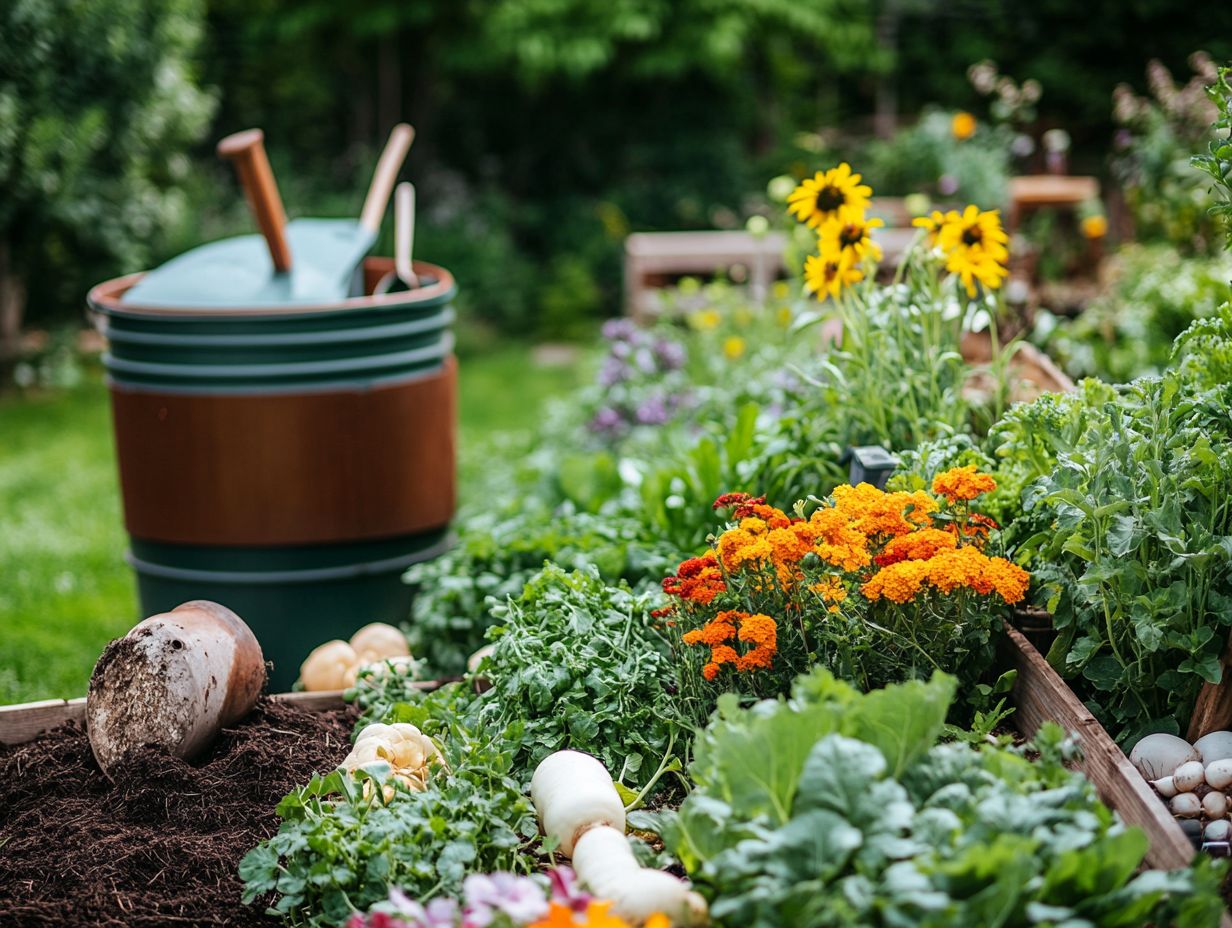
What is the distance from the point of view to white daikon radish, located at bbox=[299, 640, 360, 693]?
9.50ft

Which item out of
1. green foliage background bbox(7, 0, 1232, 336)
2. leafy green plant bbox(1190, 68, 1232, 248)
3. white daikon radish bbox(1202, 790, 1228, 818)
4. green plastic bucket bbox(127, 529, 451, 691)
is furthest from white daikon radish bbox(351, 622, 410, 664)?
green foliage background bbox(7, 0, 1232, 336)

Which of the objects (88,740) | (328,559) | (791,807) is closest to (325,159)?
(328,559)

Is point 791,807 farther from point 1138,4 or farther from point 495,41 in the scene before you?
point 1138,4

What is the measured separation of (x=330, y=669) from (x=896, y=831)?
1.69 metres

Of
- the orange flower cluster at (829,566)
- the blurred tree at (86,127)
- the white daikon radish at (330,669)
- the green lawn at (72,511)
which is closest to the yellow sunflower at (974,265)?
the orange flower cluster at (829,566)

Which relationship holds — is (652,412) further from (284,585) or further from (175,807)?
(175,807)

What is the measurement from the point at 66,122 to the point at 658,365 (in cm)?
360

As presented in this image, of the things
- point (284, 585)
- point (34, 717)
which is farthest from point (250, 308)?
point (34, 717)

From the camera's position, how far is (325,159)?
10234mm

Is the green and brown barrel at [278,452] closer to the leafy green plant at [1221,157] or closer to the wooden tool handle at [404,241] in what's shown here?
the wooden tool handle at [404,241]

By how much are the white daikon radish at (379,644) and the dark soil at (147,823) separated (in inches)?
19.7

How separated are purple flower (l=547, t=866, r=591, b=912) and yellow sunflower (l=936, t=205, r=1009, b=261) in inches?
70.4

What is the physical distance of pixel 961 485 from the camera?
7.18ft

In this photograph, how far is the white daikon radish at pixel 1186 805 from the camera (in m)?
2.03
